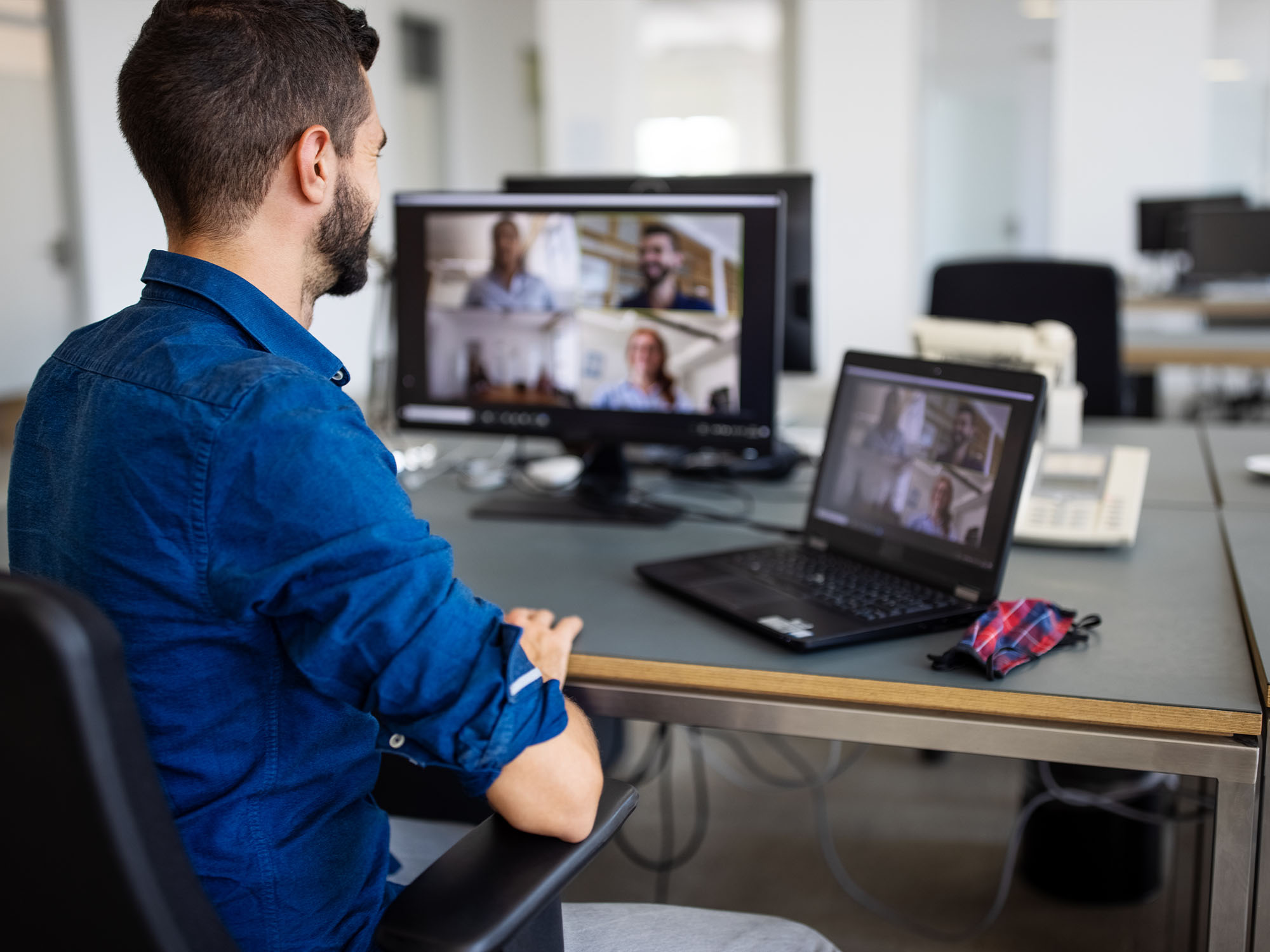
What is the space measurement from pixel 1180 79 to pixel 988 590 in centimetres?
604

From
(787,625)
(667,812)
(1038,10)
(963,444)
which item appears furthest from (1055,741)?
(1038,10)

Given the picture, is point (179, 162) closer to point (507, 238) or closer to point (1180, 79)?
point (507, 238)

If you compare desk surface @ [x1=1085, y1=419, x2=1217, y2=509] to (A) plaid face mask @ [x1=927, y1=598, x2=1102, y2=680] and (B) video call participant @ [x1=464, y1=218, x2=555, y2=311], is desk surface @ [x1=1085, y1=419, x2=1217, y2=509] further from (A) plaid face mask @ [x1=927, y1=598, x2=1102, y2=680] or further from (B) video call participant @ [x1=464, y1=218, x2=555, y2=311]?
(B) video call participant @ [x1=464, y1=218, x2=555, y2=311]

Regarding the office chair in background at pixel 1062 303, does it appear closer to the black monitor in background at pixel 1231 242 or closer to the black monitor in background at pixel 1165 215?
the black monitor in background at pixel 1231 242

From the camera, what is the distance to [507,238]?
5.94ft

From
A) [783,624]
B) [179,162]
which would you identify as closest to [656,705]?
[783,624]

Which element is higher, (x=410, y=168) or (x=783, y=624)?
(x=410, y=168)

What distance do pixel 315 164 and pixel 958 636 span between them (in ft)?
2.62

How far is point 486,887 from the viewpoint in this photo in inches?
32.8

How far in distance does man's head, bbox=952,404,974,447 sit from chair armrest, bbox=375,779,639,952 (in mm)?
Answer: 650

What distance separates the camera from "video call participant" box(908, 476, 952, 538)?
1372 millimetres

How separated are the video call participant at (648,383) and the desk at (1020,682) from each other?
1.11 ft

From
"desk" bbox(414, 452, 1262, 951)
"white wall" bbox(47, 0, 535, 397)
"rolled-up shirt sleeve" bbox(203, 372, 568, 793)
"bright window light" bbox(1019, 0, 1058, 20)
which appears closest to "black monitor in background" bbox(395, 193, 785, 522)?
"desk" bbox(414, 452, 1262, 951)

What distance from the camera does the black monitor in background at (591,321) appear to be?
68.5 inches
